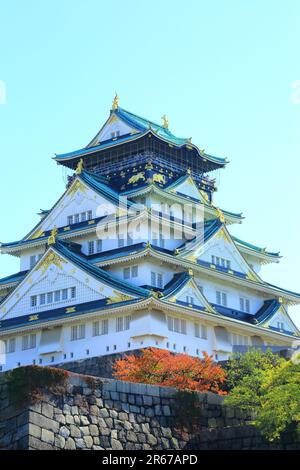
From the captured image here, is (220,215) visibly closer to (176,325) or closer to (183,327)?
(183,327)

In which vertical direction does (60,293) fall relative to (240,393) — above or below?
above

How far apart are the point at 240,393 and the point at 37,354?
29.0 m

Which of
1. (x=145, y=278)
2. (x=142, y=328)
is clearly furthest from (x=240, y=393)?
(x=145, y=278)

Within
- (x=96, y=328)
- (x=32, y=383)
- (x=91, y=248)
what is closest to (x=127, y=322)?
(x=96, y=328)

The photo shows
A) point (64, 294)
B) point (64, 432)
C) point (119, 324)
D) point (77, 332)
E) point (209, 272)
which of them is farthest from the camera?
point (209, 272)

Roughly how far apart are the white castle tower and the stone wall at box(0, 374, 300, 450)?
1043 inches

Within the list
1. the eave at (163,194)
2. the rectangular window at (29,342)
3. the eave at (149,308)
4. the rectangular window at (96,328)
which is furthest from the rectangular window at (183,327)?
the eave at (163,194)

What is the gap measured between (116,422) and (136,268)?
3462 cm

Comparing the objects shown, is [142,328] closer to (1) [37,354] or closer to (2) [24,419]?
(1) [37,354]

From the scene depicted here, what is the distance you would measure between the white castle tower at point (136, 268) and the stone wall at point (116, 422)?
1043 inches

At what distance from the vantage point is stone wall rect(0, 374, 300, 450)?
102 ft

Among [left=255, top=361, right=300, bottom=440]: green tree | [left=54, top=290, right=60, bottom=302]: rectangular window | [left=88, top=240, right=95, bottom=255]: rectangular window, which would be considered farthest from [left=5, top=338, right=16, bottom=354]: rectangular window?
[left=255, top=361, right=300, bottom=440]: green tree

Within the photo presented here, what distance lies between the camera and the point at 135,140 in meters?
76.6

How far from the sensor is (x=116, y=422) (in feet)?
109
